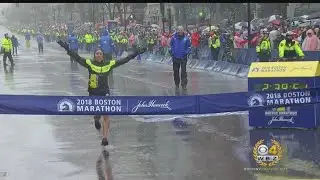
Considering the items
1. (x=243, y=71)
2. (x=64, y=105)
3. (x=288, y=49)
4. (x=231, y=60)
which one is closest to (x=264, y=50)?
(x=243, y=71)

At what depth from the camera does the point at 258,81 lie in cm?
1073

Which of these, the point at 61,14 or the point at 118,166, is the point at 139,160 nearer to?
the point at 118,166

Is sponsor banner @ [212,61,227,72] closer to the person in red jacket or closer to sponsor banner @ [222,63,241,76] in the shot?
sponsor banner @ [222,63,241,76]

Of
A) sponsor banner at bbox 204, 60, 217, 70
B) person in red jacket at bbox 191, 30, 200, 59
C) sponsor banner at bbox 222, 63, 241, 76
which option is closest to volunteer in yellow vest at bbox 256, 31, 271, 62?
sponsor banner at bbox 222, 63, 241, 76

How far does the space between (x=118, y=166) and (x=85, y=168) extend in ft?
1.46

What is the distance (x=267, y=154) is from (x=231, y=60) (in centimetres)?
1610

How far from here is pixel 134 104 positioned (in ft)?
29.1

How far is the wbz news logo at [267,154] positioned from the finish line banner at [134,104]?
62 centimetres

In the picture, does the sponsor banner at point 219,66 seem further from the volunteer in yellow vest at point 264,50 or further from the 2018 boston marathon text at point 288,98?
the 2018 boston marathon text at point 288,98

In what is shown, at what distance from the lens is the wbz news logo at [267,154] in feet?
27.3

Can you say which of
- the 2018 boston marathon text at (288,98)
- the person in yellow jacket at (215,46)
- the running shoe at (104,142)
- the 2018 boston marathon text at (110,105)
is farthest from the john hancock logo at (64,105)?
the person in yellow jacket at (215,46)

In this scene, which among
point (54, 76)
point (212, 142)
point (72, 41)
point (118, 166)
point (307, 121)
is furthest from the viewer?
point (72, 41)

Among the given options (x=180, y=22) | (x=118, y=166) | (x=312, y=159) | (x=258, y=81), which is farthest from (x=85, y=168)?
(x=180, y=22)

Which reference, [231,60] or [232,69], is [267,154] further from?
[231,60]
